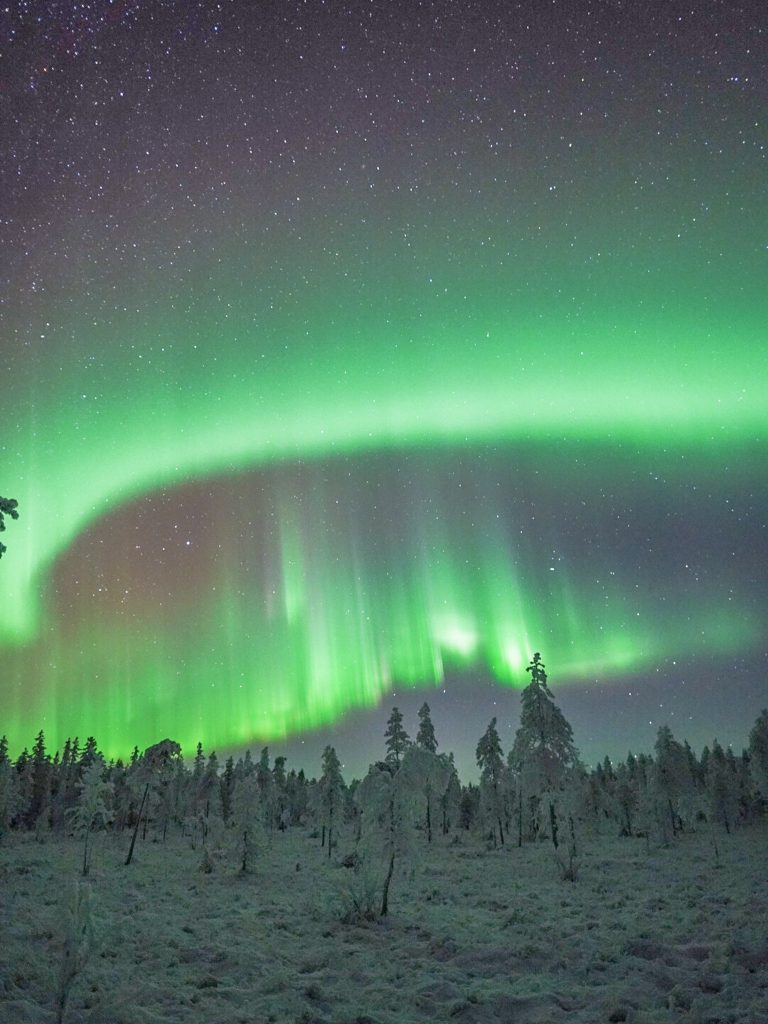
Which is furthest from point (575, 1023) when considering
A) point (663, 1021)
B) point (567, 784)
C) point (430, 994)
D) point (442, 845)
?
point (442, 845)

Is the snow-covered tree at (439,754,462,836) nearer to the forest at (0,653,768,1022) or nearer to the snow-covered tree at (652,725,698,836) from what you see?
the forest at (0,653,768,1022)

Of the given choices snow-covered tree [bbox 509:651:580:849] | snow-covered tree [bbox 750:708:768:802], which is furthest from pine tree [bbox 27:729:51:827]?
snow-covered tree [bbox 750:708:768:802]

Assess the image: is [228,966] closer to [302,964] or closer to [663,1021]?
[302,964]

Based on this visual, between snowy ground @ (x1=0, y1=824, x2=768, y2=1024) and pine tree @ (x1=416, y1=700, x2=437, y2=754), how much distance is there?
28.6m

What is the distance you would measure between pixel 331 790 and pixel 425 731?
12.5m

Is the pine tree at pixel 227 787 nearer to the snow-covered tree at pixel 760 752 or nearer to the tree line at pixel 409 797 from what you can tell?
the tree line at pixel 409 797

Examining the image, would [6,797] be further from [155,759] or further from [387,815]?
[387,815]

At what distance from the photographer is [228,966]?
23.6 m

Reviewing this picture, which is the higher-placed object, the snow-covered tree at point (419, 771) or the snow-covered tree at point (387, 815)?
the snow-covered tree at point (419, 771)

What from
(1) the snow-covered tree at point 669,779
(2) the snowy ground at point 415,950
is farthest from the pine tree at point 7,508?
(1) the snow-covered tree at point 669,779

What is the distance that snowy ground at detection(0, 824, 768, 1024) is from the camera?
18.2 m

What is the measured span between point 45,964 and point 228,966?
20.4ft

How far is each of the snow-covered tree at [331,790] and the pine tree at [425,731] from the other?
10353 mm

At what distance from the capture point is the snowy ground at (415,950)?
59.8ft
